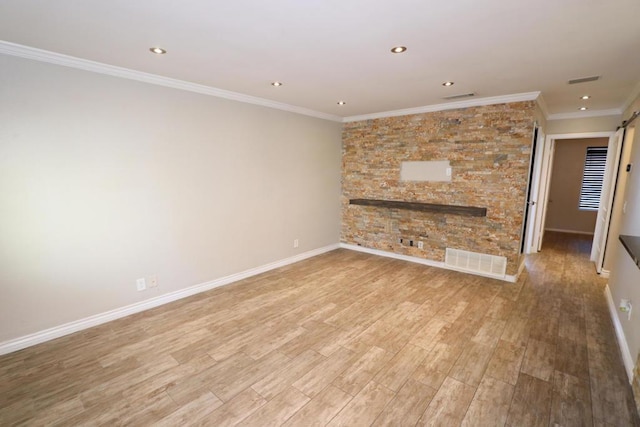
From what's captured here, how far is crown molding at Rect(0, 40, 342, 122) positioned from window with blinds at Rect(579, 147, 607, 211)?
7.65 meters

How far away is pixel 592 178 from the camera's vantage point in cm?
716

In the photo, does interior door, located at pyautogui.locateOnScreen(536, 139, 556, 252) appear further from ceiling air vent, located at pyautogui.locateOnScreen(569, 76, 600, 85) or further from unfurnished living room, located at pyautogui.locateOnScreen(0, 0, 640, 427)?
ceiling air vent, located at pyautogui.locateOnScreen(569, 76, 600, 85)

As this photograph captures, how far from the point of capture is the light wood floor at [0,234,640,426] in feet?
6.14

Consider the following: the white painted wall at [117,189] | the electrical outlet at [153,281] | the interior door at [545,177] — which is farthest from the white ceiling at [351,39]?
the electrical outlet at [153,281]

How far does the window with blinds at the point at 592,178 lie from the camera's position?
701 cm

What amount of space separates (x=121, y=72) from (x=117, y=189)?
1140mm

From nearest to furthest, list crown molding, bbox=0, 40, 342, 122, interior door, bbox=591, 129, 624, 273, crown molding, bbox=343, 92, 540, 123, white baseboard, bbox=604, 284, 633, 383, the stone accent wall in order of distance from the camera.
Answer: white baseboard, bbox=604, 284, 633, 383 → crown molding, bbox=0, 40, 342, 122 → crown molding, bbox=343, 92, 540, 123 → the stone accent wall → interior door, bbox=591, 129, 624, 273

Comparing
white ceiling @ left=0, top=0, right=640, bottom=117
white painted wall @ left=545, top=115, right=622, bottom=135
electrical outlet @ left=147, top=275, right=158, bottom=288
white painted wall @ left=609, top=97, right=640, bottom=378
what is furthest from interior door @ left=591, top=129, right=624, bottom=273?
electrical outlet @ left=147, top=275, right=158, bottom=288

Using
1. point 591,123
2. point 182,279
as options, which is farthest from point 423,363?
point 591,123

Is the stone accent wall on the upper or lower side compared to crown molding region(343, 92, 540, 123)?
lower

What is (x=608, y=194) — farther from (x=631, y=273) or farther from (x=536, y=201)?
(x=631, y=273)

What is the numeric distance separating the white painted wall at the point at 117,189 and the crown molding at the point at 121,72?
0.06 meters

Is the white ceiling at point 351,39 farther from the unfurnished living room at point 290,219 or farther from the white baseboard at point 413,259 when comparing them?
the white baseboard at point 413,259

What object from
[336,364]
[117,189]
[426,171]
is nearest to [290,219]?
[426,171]
